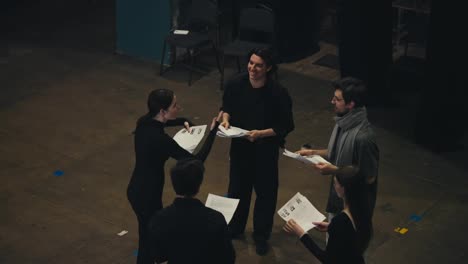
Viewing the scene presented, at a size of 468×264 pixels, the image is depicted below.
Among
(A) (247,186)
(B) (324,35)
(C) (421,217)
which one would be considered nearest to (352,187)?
(A) (247,186)

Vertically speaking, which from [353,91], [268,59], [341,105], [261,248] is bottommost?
[261,248]

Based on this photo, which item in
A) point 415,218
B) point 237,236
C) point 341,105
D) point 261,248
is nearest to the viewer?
point 341,105

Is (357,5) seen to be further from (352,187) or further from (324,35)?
(352,187)

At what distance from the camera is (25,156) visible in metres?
7.87

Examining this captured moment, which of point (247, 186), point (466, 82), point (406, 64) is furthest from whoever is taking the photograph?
point (406, 64)

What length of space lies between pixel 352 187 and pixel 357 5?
4786 millimetres

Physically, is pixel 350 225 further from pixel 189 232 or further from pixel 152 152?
pixel 152 152

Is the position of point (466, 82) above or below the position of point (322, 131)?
above

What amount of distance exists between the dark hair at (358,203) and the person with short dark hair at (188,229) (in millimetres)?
698

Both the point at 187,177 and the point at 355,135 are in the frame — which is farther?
the point at 355,135

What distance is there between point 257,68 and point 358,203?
169 cm

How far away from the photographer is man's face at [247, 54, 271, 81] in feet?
18.7

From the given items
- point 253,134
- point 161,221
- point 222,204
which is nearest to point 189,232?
point 161,221

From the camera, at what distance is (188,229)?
422 centimetres
